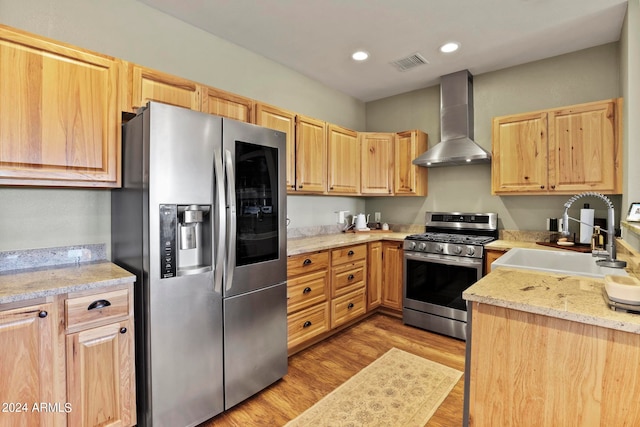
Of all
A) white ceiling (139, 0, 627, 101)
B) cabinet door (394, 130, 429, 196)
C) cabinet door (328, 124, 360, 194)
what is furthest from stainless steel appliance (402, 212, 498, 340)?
white ceiling (139, 0, 627, 101)

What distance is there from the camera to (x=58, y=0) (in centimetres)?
192

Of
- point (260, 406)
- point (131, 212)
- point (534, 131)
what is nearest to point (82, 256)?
point (131, 212)

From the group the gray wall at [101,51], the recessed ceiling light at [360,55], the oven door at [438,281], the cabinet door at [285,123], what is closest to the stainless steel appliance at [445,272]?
the oven door at [438,281]

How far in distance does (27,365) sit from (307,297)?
1.78 metres

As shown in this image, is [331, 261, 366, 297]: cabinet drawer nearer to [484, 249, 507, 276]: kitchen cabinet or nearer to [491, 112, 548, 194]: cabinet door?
[484, 249, 507, 276]: kitchen cabinet

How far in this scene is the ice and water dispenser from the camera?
1.68m

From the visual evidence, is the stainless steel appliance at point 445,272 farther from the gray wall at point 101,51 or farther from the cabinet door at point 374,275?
the gray wall at point 101,51

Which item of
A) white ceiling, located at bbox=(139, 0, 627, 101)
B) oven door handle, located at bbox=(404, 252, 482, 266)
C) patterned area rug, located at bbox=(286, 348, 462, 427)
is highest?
white ceiling, located at bbox=(139, 0, 627, 101)

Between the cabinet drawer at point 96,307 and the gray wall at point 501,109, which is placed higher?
the gray wall at point 501,109

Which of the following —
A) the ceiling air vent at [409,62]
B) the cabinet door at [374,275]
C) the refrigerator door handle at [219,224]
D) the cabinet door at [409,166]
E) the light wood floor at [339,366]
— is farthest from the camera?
→ the cabinet door at [409,166]

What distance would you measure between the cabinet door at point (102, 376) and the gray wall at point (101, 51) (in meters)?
0.76

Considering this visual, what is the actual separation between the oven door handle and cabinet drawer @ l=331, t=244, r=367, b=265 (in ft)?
1.55

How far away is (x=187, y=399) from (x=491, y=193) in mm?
3269

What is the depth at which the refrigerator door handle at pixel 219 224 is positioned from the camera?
1.83 metres
